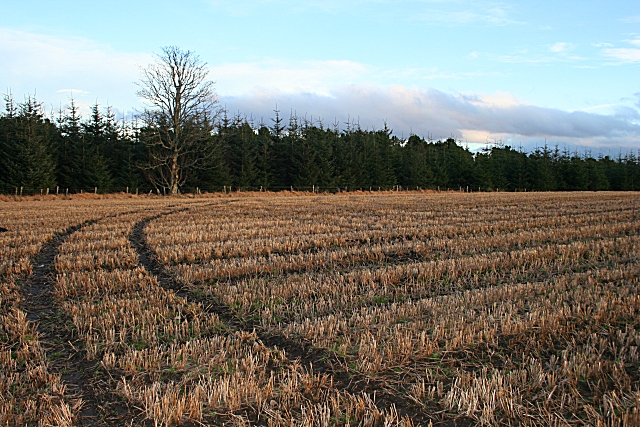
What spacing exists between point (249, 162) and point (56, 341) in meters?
46.4

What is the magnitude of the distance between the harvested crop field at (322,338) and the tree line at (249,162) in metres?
33.8

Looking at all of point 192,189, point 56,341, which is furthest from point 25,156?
point 56,341

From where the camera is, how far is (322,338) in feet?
16.4

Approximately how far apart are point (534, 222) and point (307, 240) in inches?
343

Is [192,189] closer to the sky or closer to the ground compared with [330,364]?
closer to the sky

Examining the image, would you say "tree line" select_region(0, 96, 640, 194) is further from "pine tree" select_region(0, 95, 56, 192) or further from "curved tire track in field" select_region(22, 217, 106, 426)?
"curved tire track in field" select_region(22, 217, 106, 426)

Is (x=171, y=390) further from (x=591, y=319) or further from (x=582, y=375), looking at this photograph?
(x=591, y=319)

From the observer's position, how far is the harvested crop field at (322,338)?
3.56 m

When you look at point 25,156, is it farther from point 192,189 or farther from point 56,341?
point 56,341

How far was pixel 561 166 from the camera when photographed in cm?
8394

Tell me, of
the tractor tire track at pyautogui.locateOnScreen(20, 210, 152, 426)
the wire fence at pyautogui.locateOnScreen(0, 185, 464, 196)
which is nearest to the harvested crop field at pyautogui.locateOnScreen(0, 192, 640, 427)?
the tractor tire track at pyautogui.locateOnScreen(20, 210, 152, 426)

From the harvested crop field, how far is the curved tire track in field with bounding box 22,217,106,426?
0.02 m

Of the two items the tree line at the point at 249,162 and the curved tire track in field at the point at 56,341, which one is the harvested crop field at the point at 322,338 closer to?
the curved tire track in field at the point at 56,341

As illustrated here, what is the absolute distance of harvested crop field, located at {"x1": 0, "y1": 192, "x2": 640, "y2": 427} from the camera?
3561mm
